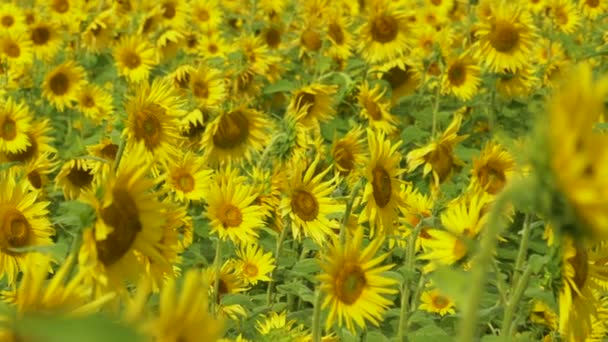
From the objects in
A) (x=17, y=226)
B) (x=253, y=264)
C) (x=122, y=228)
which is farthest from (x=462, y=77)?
(x=122, y=228)

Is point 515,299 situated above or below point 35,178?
below

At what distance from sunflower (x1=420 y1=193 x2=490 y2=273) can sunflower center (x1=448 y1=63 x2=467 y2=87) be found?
8.30ft

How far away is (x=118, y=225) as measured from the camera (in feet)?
6.03

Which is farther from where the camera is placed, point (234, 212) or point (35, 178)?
point (35, 178)

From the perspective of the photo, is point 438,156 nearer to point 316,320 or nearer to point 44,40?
point 316,320

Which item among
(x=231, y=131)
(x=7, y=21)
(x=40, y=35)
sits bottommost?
(x=231, y=131)

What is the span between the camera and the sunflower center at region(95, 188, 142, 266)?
1823 mm

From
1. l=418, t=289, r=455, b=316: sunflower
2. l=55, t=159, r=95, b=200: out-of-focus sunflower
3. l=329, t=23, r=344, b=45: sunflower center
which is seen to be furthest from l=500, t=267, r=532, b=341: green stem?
l=329, t=23, r=344, b=45: sunflower center

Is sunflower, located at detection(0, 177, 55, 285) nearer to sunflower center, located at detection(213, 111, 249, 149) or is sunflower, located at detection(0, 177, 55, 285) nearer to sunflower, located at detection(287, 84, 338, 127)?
sunflower center, located at detection(213, 111, 249, 149)

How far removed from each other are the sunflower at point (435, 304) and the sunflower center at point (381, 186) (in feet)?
1.94

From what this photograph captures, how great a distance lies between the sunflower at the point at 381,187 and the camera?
315 centimetres

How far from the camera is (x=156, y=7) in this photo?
25.2 ft

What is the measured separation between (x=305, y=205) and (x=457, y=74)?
9.48 ft

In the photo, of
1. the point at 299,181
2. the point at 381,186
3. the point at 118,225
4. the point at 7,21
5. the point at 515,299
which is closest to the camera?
the point at 118,225
